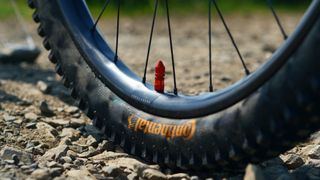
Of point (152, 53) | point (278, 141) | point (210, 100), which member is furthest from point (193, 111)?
point (152, 53)

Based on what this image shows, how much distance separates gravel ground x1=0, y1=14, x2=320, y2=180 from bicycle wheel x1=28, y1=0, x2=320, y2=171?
8 cm

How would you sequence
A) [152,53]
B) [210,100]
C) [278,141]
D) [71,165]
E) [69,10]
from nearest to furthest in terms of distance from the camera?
[278,141]
[210,100]
[71,165]
[69,10]
[152,53]

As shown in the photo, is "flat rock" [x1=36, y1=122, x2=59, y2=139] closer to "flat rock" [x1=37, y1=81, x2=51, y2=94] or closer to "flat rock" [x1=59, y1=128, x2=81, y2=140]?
"flat rock" [x1=59, y1=128, x2=81, y2=140]

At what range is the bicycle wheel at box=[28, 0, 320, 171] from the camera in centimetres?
190

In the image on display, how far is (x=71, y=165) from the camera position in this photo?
7.79 ft

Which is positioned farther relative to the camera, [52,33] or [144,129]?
[52,33]

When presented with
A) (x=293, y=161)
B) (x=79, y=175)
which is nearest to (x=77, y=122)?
(x=79, y=175)

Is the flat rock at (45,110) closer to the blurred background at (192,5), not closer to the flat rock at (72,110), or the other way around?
the flat rock at (72,110)

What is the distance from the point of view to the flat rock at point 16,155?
7.77 feet

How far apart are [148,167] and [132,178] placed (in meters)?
0.07

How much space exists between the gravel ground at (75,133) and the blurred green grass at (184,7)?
2916 millimetres

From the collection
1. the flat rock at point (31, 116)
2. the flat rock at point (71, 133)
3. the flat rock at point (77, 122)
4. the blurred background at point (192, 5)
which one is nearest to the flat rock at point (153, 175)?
the flat rock at point (71, 133)

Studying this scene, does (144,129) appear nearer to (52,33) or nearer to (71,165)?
(71,165)

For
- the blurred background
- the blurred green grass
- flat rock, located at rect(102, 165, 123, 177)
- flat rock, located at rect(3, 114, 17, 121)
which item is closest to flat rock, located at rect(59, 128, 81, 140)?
flat rock, located at rect(3, 114, 17, 121)
